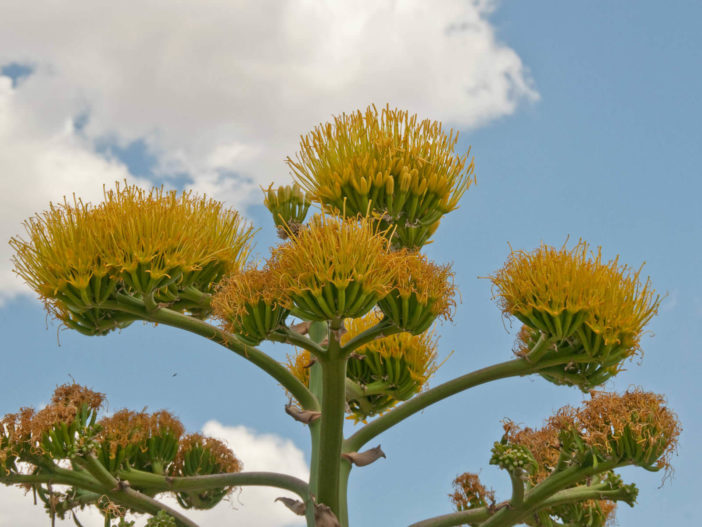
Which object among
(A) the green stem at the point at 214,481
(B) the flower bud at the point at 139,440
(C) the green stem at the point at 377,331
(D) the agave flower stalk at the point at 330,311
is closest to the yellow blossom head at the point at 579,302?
(D) the agave flower stalk at the point at 330,311

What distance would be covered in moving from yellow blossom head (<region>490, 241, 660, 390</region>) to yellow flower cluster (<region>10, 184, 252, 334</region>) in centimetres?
206

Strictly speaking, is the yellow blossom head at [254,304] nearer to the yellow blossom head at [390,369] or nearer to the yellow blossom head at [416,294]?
the yellow blossom head at [416,294]

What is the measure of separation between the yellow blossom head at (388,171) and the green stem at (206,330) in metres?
1.17

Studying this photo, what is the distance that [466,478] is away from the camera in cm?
705

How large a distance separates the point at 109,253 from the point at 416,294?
188 cm

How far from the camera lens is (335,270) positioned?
4.44 metres

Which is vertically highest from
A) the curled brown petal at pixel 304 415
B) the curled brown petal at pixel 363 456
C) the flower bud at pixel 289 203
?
the flower bud at pixel 289 203

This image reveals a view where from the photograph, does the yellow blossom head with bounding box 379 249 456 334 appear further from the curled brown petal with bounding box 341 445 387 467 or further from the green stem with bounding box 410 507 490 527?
the green stem with bounding box 410 507 490 527

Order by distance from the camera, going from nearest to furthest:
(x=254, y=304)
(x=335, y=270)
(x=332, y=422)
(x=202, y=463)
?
(x=335, y=270) → (x=254, y=304) → (x=332, y=422) → (x=202, y=463)

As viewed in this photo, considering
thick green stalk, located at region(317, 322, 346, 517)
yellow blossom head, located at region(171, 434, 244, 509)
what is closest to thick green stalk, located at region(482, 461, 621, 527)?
thick green stalk, located at region(317, 322, 346, 517)

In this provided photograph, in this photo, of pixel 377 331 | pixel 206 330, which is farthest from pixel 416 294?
pixel 206 330

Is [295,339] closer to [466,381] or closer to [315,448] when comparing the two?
[315,448]

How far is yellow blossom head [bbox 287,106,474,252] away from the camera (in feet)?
18.4

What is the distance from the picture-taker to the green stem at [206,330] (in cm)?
524
